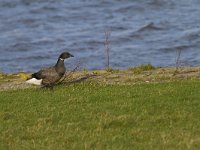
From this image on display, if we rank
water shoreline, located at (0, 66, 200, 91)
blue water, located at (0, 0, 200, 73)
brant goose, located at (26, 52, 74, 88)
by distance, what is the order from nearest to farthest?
brant goose, located at (26, 52, 74, 88), water shoreline, located at (0, 66, 200, 91), blue water, located at (0, 0, 200, 73)

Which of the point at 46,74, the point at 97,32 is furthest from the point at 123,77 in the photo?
the point at 97,32

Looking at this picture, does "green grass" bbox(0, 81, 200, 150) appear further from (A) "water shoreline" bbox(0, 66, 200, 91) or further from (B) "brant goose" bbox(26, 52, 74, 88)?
(A) "water shoreline" bbox(0, 66, 200, 91)

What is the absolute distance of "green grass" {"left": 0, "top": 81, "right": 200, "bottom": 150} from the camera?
11.8 meters

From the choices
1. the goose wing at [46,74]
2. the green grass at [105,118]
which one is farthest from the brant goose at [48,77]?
the green grass at [105,118]

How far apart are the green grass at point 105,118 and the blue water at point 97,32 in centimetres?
1135

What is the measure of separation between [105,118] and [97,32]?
2533cm

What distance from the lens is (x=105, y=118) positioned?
1316 cm

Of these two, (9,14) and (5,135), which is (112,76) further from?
(9,14)

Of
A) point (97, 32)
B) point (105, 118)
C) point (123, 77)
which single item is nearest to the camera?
point (105, 118)

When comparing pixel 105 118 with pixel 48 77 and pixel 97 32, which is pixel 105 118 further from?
pixel 97 32

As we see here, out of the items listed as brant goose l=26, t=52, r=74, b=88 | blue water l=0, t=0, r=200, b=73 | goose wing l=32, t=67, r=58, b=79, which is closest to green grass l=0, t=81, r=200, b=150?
brant goose l=26, t=52, r=74, b=88

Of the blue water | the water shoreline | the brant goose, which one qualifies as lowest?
the blue water

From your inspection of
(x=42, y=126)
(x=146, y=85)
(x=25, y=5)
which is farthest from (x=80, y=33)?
(x=42, y=126)

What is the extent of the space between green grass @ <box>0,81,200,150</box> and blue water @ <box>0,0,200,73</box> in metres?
11.4
